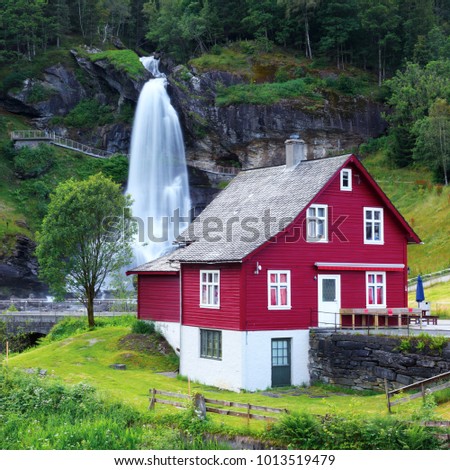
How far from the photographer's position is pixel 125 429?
1981 cm

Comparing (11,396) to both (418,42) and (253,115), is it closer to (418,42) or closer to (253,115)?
(253,115)

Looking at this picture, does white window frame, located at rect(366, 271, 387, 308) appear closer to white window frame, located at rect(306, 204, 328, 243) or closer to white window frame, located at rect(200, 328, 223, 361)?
white window frame, located at rect(306, 204, 328, 243)

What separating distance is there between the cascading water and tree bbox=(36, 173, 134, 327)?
25.9 metres

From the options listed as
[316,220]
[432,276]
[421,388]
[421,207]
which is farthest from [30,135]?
[421,388]

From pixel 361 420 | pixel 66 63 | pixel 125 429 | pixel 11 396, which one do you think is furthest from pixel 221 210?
pixel 66 63

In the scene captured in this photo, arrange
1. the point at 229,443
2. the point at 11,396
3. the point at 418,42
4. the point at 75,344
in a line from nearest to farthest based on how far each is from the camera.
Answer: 1. the point at 229,443
2. the point at 11,396
3. the point at 75,344
4. the point at 418,42

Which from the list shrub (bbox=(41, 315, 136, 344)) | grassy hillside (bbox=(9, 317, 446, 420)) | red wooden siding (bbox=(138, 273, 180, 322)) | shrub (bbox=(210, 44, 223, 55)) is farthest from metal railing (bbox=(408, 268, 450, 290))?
shrub (bbox=(210, 44, 223, 55))

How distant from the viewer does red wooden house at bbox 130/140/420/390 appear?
98.0 feet

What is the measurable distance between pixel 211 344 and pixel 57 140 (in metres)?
51.8

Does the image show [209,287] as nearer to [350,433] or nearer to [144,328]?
[144,328]

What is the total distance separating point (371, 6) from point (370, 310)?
2522 inches

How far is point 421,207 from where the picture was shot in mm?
63531

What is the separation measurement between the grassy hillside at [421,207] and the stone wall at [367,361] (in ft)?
81.9

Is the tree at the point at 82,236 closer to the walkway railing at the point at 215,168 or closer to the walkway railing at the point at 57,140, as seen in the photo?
the walkway railing at the point at 215,168
